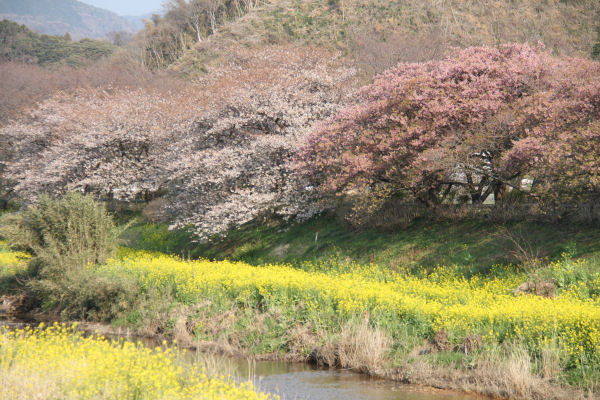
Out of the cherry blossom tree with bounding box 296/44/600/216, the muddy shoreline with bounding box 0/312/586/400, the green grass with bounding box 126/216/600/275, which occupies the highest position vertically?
the cherry blossom tree with bounding box 296/44/600/216

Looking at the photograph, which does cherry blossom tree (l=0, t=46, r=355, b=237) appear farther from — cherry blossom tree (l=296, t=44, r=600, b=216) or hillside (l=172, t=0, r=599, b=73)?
hillside (l=172, t=0, r=599, b=73)

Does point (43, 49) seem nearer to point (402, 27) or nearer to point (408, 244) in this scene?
point (402, 27)

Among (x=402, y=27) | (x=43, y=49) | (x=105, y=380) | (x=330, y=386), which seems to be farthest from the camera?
(x=43, y=49)

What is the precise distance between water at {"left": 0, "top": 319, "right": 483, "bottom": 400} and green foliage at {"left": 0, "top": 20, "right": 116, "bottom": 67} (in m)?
116

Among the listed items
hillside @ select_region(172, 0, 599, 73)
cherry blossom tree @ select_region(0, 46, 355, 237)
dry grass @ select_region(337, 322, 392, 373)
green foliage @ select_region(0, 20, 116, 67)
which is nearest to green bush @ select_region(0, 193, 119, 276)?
cherry blossom tree @ select_region(0, 46, 355, 237)

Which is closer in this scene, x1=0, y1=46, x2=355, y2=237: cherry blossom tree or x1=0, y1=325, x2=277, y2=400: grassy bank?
x1=0, y1=325, x2=277, y2=400: grassy bank

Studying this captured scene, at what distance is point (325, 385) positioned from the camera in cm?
1347

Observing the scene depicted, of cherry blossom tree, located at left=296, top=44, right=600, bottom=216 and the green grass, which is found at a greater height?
cherry blossom tree, located at left=296, top=44, right=600, bottom=216

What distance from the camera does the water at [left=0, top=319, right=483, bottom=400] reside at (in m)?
12.6

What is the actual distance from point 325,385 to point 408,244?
35.0 feet

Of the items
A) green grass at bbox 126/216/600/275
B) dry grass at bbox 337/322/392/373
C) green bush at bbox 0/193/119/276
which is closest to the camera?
dry grass at bbox 337/322/392/373

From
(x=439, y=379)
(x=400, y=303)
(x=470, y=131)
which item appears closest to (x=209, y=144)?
(x=470, y=131)

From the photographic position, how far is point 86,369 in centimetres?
1008

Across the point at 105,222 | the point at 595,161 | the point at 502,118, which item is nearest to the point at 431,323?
the point at 595,161
